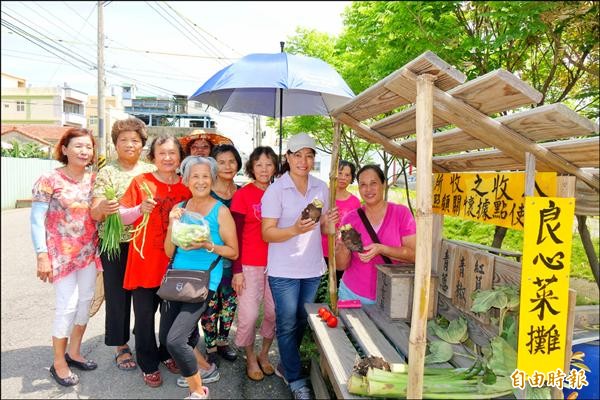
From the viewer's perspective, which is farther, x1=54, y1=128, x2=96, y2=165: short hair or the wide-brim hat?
the wide-brim hat

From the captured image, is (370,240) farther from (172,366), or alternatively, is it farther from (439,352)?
(172,366)

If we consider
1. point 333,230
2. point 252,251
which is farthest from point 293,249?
point 252,251

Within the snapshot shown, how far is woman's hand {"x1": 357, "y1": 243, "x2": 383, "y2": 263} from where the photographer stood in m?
3.04

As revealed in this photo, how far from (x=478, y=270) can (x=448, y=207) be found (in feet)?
1.92

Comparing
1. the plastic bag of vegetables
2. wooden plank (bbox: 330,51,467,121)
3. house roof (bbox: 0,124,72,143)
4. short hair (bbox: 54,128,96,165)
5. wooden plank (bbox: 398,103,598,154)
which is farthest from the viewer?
house roof (bbox: 0,124,72,143)

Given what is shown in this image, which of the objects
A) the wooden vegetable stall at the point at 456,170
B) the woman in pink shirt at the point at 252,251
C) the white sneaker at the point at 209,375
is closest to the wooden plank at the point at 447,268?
the wooden vegetable stall at the point at 456,170

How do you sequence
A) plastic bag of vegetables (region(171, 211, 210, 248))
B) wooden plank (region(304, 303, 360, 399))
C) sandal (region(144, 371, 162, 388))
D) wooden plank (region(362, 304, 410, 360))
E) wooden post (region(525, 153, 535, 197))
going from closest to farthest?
wooden post (region(525, 153, 535, 197)), wooden plank (region(304, 303, 360, 399)), wooden plank (region(362, 304, 410, 360)), plastic bag of vegetables (region(171, 211, 210, 248)), sandal (region(144, 371, 162, 388))

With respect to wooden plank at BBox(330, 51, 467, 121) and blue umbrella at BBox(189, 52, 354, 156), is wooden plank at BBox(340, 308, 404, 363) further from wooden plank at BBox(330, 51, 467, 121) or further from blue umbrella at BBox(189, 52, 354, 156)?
blue umbrella at BBox(189, 52, 354, 156)

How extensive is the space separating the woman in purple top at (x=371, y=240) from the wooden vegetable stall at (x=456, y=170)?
186 millimetres

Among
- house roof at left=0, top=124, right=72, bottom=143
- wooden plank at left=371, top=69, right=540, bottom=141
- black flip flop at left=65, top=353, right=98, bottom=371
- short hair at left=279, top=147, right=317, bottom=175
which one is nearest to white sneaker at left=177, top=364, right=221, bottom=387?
black flip flop at left=65, top=353, right=98, bottom=371

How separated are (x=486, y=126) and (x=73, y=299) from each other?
349 cm

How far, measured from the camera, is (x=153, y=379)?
11.6 ft

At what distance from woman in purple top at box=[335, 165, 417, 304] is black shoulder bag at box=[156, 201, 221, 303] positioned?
3.80ft

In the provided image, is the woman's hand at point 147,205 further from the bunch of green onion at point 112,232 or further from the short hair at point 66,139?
the short hair at point 66,139
